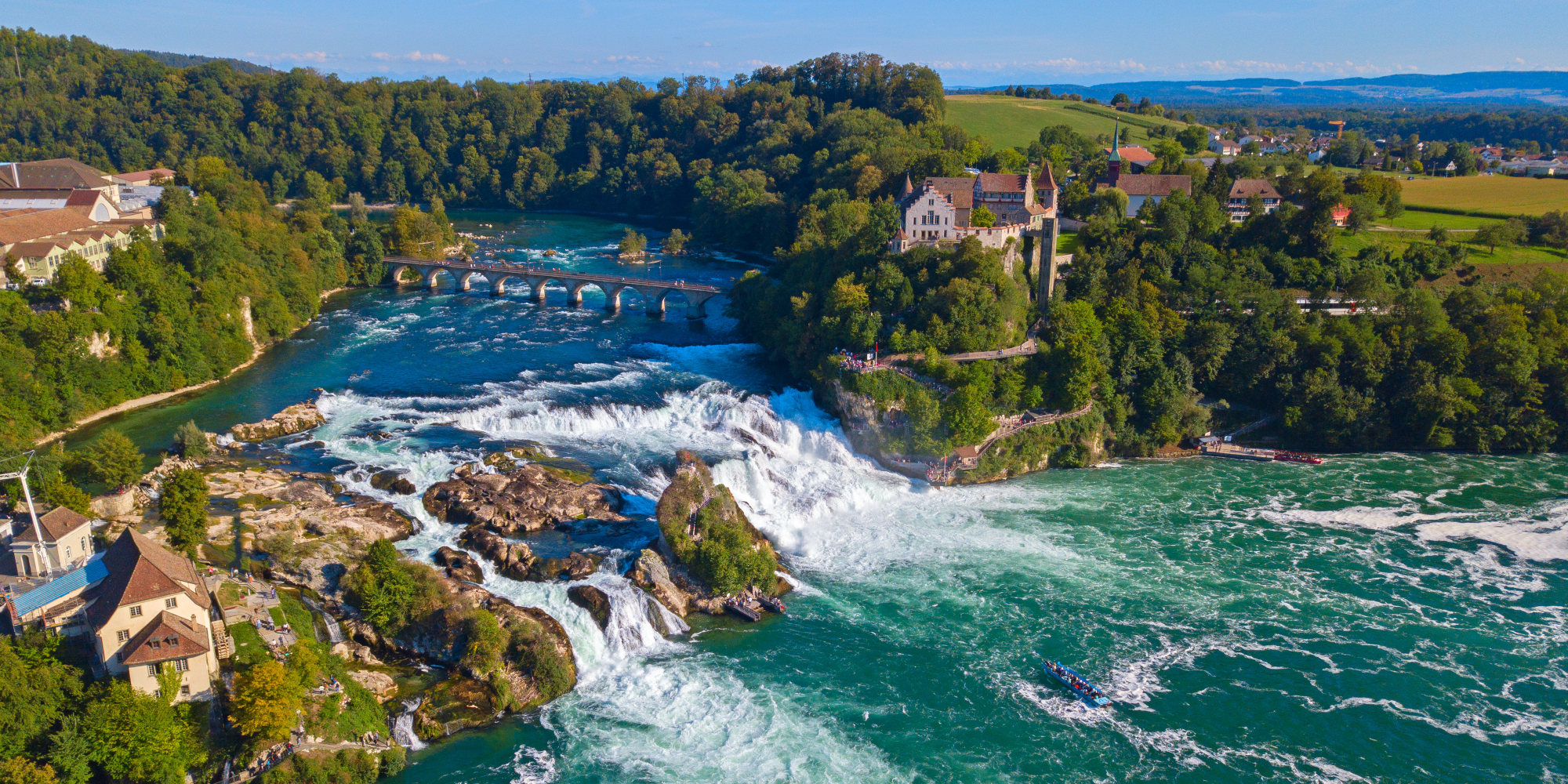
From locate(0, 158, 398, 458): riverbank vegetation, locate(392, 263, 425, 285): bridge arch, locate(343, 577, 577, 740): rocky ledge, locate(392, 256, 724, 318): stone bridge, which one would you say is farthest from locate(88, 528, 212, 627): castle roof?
locate(392, 263, 425, 285): bridge arch

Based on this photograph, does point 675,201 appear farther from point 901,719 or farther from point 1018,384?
point 901,719

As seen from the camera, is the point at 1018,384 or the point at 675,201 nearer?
the point at 1018,384

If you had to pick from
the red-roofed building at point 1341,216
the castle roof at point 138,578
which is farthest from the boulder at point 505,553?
the red-roofed building at point 1341,216

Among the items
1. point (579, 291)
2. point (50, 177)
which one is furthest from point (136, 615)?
point (50, 177)

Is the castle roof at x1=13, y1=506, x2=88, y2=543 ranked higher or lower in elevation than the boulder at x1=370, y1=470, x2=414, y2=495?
higher


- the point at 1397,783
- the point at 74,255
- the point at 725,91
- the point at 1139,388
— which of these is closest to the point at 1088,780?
the point at 1397,783

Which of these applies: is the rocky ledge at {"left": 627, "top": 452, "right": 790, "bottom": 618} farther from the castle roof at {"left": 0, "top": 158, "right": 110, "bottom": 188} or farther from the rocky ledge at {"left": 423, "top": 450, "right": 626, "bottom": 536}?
the castle roof at {"left": 0, "top": 158, "right": 110, "bottom": 188}

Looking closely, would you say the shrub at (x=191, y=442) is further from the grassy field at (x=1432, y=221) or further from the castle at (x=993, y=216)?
the grassy field at (x=1432, y=221)
